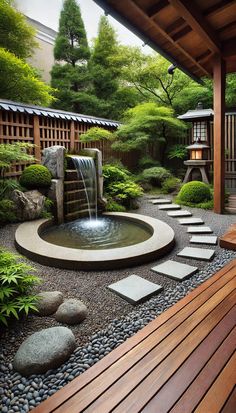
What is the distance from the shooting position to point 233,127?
1020 cm

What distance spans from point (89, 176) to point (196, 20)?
4360mm

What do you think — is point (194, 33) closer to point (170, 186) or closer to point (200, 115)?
point (200, 115)

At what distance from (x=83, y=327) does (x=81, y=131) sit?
8.27 metres

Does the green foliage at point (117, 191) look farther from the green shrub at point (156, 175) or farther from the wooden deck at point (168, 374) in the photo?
the wooden deck at point (168, 374)

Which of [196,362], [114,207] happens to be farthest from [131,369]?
[114,207]

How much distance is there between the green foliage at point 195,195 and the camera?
748cm

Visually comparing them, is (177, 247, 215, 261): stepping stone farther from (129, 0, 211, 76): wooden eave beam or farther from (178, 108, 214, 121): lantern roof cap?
(178, 108, 214, 121): lantern roof cap

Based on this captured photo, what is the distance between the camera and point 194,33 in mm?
4453

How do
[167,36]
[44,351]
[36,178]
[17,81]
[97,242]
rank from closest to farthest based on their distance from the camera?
1. [44,351]
2. [167,36]
3. [97,242]
4. [36,178]
5. [17,81]

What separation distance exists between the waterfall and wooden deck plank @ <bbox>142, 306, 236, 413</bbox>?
17.2ft

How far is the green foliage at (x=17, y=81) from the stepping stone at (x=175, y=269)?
350 inches

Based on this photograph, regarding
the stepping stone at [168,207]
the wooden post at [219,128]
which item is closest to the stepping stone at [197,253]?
the wooden post at [219,128]

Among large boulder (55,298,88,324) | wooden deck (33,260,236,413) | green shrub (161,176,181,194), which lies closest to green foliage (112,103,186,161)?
green shrub (161,176,181,194)

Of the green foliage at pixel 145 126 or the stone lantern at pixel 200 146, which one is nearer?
the stone lantern at pixel 200 146
